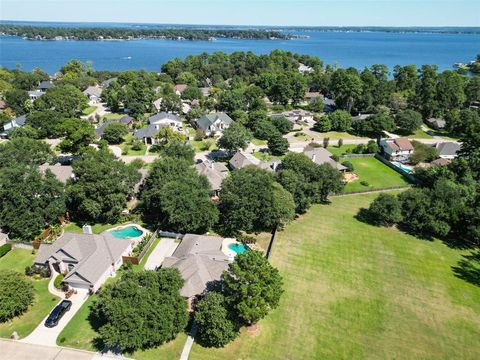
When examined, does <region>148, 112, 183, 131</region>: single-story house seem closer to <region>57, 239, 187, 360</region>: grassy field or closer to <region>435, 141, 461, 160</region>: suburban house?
<region>57, 239, 187, 360</region>: grassy field

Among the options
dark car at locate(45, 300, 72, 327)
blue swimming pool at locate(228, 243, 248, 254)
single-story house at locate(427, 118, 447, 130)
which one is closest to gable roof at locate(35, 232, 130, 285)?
dark car at locate(45, 300, 72, 327)

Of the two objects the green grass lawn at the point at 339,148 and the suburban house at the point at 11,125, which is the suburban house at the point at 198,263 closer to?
the green grass lawn at the point at 339,148

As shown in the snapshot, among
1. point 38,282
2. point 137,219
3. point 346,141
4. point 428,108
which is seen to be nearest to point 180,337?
point 38,282

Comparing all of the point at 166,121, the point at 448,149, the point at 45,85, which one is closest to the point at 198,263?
the point at 166,121

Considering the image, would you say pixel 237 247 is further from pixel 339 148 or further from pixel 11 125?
pixel 11 125

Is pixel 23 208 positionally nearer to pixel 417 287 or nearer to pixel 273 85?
pixel 417 287
